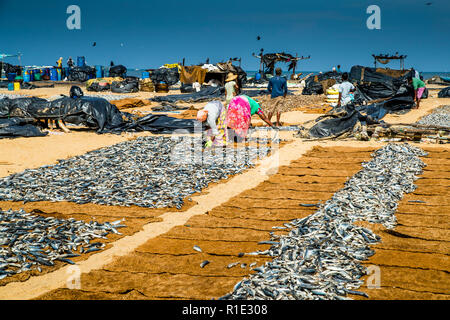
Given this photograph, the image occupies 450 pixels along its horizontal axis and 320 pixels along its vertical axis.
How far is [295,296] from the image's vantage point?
3.80m

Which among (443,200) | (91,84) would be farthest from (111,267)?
(91,84)

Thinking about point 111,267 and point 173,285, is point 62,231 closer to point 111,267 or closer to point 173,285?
point 111,267

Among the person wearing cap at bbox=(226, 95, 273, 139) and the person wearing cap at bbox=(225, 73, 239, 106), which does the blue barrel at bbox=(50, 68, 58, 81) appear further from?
the person wearing cap at bbox=(226, 95, 273, 139)

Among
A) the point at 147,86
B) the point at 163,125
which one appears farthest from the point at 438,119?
the point at 147,86

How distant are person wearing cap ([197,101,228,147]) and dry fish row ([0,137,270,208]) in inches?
15.5

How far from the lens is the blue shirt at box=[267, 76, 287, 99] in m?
14.5

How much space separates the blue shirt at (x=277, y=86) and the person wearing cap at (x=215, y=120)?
4206mm

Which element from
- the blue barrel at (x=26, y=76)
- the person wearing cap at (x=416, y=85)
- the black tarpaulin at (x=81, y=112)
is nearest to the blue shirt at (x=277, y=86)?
the black tarpaulin at (x=81, y=112)

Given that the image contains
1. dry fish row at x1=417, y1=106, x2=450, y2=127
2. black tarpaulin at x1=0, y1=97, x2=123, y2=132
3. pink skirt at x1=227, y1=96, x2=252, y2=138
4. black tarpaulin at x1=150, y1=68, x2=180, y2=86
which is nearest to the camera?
pink skirt at x1=227, y1=96, x2=252, y2=138

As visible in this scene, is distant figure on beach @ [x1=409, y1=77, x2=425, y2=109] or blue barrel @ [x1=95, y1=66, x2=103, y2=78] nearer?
distant figure on beach @ [x1=409, y1=77, x2=425, y2=109]

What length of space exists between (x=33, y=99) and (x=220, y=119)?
897 cm

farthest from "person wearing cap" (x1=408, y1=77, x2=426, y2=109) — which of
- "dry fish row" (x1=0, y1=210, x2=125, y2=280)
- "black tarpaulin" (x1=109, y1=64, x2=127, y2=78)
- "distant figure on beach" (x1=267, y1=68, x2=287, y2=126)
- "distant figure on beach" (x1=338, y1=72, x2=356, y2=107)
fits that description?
"black tarpaulin" (x1=109, y1=64, x2=127, y2=78)

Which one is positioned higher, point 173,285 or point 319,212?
point 319,212

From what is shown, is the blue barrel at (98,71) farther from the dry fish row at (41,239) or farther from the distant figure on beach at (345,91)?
the dry fish row at (41,239)
